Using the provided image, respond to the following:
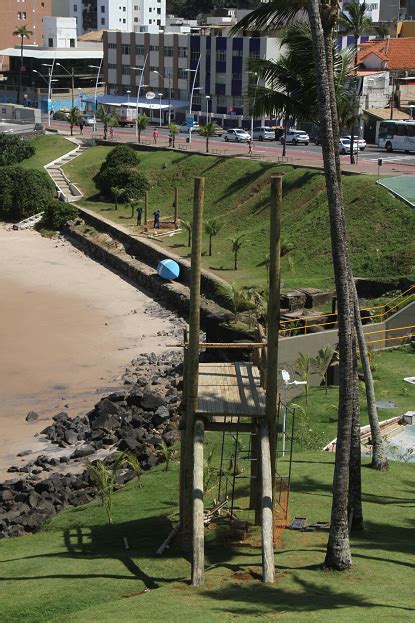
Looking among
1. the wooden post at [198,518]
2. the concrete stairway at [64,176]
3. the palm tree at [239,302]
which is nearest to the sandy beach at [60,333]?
the palm tree at [239,302]

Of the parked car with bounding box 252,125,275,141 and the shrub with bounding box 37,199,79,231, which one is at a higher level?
the parked car with bounding box 252,125,275,141

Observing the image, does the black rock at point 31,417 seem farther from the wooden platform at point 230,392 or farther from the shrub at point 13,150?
the shrub at point 13,150

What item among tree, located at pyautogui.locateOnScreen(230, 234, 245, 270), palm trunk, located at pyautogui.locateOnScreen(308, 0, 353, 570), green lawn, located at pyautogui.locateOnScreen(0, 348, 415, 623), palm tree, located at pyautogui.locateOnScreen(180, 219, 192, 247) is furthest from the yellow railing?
palm tree, located at pyautogui.locateOnScreen(180, 219, 192, 247)

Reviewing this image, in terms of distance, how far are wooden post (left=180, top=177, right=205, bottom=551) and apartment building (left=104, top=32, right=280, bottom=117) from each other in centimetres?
7627

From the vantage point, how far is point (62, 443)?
2717 cm

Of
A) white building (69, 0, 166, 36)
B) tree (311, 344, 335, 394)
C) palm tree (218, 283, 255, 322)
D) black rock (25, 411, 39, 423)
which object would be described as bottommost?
black rock (25, 411, 39, 423)

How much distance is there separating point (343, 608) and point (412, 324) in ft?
63.1

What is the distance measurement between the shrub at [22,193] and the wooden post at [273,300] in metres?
47.1

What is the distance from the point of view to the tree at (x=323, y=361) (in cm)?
2727

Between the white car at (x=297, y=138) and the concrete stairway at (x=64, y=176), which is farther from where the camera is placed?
the white car at (x=297, y=138)

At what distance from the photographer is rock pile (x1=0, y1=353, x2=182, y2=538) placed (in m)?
22.0

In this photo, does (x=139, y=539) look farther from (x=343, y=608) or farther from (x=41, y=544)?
(x=343, y=608)

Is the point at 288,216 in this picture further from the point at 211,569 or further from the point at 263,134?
the point at 211,569

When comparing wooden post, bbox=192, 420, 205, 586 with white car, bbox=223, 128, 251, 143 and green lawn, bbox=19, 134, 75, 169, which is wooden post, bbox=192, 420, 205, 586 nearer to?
green lawn, bbox=19, 134, 75, 169
